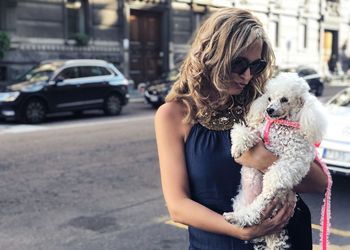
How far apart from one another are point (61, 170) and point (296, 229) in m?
6.50

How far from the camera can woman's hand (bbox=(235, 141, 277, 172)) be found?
1881mm

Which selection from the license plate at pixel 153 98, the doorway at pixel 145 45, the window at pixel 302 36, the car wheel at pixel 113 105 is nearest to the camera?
the car wheel at pixel 113 105

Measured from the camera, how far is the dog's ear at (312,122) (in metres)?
1.85

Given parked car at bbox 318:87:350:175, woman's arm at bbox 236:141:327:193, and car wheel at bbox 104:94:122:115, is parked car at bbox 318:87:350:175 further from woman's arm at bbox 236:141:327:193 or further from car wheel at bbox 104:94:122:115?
car wheel at bbox 104:94:122:115

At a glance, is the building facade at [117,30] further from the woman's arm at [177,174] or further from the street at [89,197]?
the woman's arm at [177,174]

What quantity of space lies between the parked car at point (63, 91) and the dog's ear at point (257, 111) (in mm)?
12595

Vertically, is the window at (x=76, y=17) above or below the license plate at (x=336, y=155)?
above

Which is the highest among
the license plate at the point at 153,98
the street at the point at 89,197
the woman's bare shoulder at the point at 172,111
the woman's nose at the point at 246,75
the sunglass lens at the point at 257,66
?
the sunglass lens at the point at 257,66

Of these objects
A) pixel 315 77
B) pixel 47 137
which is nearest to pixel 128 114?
pixel 47 137

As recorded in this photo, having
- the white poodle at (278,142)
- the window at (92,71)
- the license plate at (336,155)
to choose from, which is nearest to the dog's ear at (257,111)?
the white poodle at (278,142)

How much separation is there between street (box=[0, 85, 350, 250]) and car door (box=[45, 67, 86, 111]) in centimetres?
308

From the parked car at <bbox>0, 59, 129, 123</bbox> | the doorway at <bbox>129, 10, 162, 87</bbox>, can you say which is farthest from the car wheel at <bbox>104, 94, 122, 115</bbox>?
the doorway at <bbox>129, 10, 162, 87</bbox>

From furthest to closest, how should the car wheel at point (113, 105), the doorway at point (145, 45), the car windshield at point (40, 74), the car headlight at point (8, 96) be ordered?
1. the doorway at point (145, 45)
2. the car wheel at point (113, 105)
3. the car windshield at point (40, 74)
4. the car headlight at point (8, 96)

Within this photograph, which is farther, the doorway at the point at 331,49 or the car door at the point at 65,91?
the doorway at the point at 331,49
